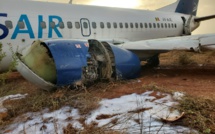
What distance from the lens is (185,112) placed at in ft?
12.0

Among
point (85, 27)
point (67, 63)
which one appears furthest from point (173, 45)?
point (85, 27)

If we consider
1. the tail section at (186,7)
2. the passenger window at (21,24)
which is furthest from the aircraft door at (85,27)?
the tail section at (186,7)

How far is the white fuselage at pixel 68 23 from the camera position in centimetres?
812

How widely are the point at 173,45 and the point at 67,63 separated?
3566 mm

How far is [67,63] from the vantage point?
5.62 meters

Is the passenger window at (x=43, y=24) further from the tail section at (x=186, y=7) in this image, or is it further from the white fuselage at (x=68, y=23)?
the tail section at (x=186, y=7)

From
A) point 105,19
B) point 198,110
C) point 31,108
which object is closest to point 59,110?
point 31,108

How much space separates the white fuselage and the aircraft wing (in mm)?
2636

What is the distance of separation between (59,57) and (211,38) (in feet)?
14.4

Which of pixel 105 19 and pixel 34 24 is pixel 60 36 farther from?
pixel 105 19

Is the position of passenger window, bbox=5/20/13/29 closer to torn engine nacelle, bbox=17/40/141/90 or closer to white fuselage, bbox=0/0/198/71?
white fuselage, bbox=0/0/198/71

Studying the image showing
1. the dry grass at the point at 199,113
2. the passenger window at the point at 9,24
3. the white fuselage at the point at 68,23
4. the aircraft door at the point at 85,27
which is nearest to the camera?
the dry grass at the point at 199,113

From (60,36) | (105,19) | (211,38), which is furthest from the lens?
(105,19)

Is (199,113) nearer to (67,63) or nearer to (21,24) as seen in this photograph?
(67,63)
